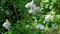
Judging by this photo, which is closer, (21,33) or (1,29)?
(21,33)

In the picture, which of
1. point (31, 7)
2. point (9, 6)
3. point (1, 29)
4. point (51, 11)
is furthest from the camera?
point (51, 11)

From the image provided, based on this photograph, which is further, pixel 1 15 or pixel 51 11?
pixel 51 11

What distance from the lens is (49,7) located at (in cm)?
359

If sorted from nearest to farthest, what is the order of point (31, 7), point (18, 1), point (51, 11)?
point (31, 7) < point (18, 1) < point (51, 11)

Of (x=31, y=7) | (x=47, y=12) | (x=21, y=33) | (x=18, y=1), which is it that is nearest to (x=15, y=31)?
(x=21, y=33)

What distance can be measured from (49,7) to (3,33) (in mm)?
1137

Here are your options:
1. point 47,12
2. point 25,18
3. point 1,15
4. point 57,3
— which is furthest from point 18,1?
point 57,3

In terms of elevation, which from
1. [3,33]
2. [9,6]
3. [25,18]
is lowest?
[3,33]

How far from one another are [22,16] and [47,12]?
597mm

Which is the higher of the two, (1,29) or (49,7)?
(49,7)

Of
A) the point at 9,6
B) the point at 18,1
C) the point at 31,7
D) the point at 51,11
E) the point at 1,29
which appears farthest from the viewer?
the point at 51,11

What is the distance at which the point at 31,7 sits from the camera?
244 centimetres

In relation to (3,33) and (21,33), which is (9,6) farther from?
(21,33)

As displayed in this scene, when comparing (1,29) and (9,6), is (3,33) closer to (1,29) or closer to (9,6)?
(1,29)
